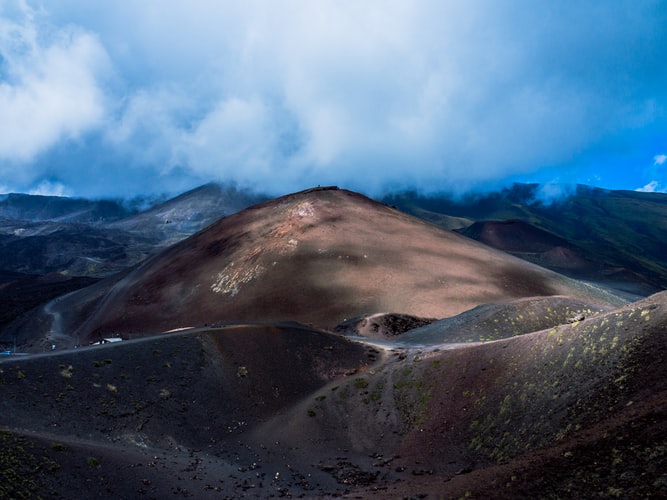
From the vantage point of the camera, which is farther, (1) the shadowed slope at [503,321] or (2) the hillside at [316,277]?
(2) the hillside at [316,277]

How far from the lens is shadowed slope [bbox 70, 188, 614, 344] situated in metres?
71.5

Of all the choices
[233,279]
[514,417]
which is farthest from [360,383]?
[233,279]

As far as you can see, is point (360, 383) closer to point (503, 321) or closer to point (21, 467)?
point (503, 321)

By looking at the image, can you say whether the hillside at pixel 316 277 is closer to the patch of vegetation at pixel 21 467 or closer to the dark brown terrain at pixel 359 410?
the dark brown terrain at pixel 359 410

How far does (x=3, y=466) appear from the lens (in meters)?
16.8

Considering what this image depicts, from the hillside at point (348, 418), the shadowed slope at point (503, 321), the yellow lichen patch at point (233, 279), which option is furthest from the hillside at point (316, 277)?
the hillside at point (348, 418)

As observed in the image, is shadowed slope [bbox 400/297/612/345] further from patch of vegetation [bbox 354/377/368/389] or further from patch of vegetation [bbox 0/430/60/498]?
patch of vegetation [bbox 0/430/60/498]

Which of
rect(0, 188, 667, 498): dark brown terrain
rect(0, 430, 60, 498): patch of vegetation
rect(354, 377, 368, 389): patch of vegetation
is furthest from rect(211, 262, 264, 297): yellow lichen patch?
rect(0, 430, 60, 498): patch of vegetation

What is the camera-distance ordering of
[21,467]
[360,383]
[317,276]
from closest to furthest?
1. [21,467]
2. [360,383]
3. [317,276]

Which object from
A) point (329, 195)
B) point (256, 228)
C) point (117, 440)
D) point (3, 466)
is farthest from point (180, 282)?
point (3, 466)

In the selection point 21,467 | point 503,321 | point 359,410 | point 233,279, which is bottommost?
point 359,410

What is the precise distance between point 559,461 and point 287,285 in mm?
62599

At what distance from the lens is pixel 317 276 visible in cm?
7850

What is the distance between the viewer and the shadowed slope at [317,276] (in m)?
71.5
